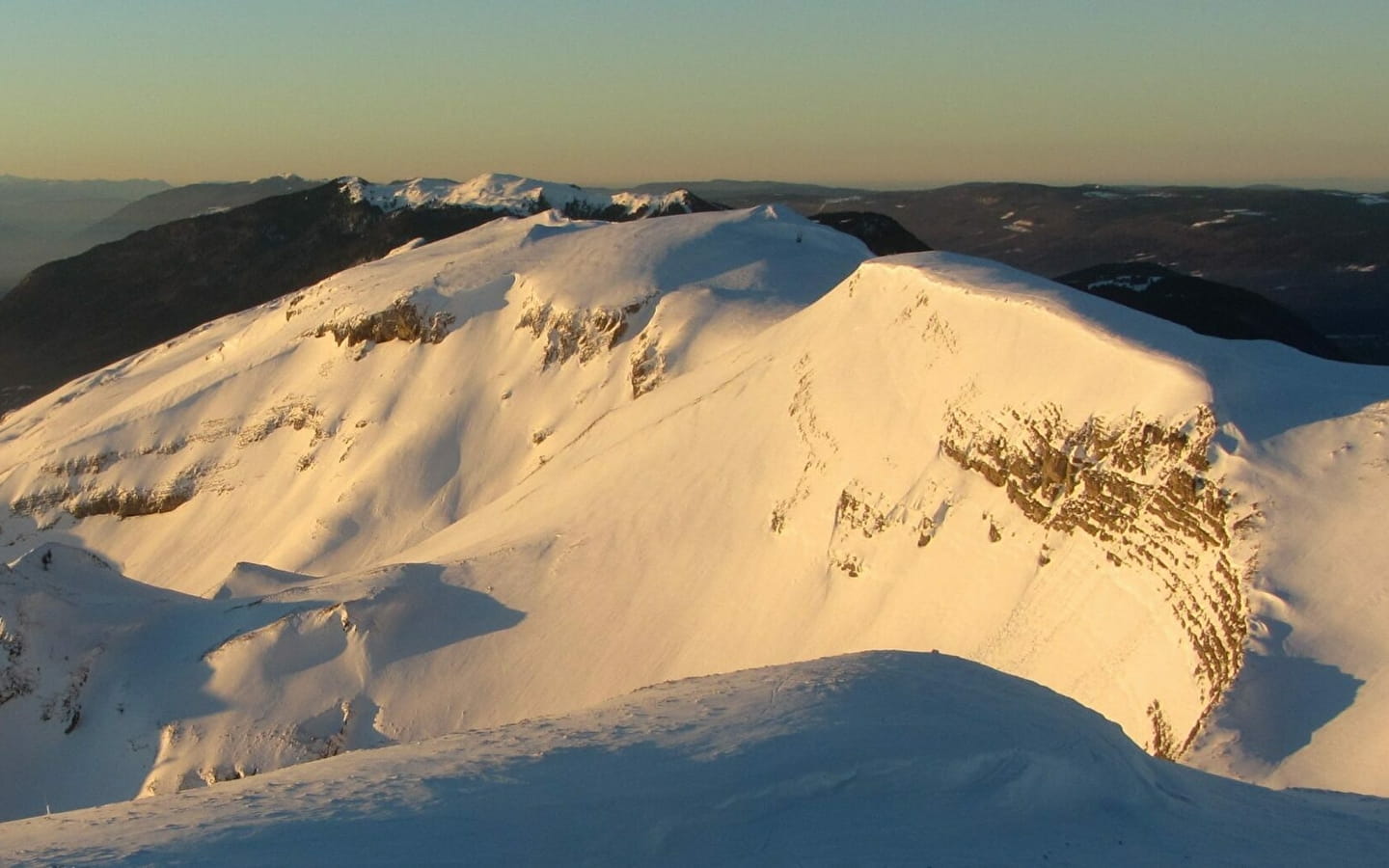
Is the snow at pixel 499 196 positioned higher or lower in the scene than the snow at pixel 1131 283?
higher

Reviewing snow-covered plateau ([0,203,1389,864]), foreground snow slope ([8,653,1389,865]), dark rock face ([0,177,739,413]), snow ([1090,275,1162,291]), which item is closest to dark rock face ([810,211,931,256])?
snow ([1090,275,1162,291])

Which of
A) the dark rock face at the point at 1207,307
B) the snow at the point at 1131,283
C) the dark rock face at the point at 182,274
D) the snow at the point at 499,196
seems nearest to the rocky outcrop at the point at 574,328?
the dark rock face at the point at 1207,307

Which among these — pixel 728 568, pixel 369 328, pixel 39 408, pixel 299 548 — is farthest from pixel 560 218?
pixel 728 568


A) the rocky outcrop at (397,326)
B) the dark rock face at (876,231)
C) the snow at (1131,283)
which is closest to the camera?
the rocky outcrop at (397,326)

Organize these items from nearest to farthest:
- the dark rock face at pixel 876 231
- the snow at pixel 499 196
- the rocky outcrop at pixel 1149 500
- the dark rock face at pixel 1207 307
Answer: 1. the rocky outcrop at pixel 1149 500
2. the dark rock face at pixel 1207 307
3. the dark rock face at pixel 876 231
4. the snow at pixel 499 196

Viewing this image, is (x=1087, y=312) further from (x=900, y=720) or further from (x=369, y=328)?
(x=369, y=328)

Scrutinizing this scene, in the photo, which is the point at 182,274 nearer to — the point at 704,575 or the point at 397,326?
the point at 397,326

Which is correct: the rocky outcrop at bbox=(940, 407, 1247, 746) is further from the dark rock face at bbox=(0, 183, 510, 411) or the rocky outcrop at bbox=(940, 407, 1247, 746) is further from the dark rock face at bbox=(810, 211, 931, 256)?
the dark rock face at bbox=(0, 183, 510, 411)

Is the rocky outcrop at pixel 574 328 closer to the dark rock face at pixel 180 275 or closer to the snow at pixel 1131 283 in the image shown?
the snow at pixel 1131 283
